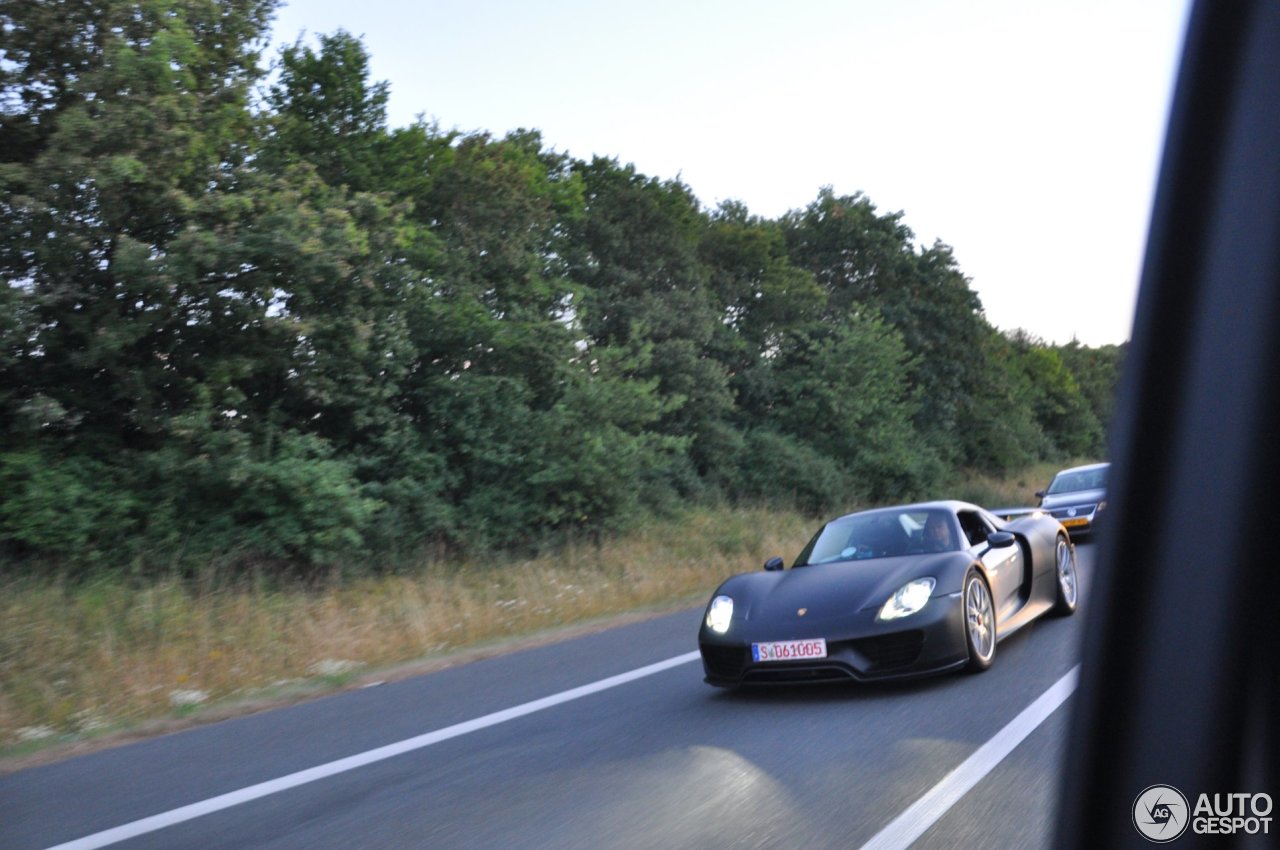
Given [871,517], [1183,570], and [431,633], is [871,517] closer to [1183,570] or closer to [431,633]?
[431,633]

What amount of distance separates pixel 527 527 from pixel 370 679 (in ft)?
32.9

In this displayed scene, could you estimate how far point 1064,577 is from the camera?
10562 mm

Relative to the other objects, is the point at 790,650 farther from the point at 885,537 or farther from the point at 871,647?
the point at 885,537

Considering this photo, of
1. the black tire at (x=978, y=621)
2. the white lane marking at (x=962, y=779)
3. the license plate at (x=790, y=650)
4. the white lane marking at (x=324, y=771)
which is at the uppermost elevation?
the black tire at (x=978, y=621)

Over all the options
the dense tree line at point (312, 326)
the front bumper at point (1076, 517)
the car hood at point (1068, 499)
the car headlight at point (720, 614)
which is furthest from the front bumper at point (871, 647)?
the car hood at point (1068, 499)

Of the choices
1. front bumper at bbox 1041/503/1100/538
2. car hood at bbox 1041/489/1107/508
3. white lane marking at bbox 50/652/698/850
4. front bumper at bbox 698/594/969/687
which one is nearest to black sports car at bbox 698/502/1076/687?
front bumper at bbox 698/594/969/687

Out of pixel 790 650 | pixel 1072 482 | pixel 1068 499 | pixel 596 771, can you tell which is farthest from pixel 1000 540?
pixel 1072 482

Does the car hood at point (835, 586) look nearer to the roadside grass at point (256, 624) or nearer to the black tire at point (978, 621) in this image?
the black tire at point (978, 621)

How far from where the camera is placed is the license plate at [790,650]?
295 inches

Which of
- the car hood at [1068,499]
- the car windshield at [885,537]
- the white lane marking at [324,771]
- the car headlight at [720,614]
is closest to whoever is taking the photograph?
the white lane marking at [324,771]

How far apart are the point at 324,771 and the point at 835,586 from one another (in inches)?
141

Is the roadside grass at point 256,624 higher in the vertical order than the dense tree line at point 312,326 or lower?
lower

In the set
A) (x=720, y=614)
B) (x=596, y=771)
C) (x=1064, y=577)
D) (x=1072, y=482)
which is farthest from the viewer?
(x=1072, y=482)

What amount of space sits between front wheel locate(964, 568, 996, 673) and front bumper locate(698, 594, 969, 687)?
0.61ft
